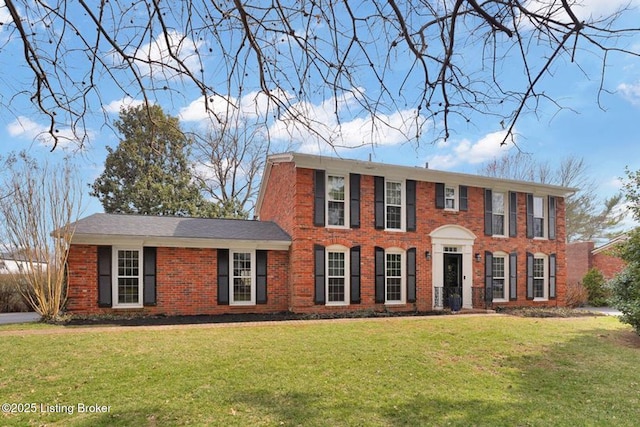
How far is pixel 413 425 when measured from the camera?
4840 mm

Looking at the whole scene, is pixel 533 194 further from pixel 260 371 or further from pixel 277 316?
pixel 260 371

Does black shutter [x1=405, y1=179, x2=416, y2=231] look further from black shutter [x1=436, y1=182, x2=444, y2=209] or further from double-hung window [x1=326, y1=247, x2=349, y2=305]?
double-hung window [x1=326, y1=247, x2=349, y2=305]

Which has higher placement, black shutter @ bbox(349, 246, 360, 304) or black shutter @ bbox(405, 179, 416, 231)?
black shutter @ bbox(405, 179, 416, 231)

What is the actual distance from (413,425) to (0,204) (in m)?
15.0

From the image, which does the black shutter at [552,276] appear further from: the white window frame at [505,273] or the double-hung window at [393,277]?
the double-hung window at [393,277]

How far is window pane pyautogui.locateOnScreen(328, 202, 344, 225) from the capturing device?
15.1 m

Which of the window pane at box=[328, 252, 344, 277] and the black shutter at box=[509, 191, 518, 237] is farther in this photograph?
the black shutter at box=[509, 191, 518, 237]

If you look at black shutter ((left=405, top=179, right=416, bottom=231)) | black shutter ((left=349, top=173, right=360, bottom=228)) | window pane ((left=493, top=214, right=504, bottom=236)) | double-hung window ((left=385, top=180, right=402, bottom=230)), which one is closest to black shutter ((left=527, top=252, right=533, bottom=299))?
window pane ((left=493, top=214, right=504, bottom=236))

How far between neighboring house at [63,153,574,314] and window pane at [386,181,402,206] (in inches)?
2.2

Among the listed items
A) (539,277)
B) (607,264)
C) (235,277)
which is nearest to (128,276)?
(235,277)

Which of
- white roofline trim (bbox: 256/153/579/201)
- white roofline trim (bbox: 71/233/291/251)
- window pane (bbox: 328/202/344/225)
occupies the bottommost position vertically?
white roofline trim (bbox: 71/233/291/251)

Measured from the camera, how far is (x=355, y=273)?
593 inches

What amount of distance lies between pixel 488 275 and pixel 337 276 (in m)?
6.79

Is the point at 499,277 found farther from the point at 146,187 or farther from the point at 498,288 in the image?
the point at 146,187
